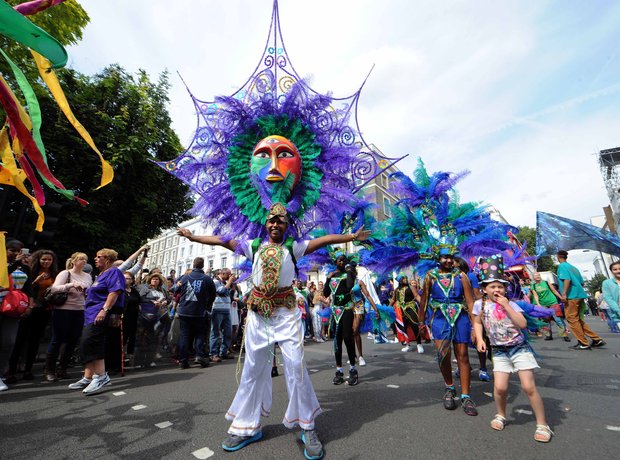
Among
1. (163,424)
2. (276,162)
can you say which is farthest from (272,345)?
(276,162)

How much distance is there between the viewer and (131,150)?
1112 centimetres

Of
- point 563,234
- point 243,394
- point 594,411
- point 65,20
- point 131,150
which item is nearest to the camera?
point 243,394

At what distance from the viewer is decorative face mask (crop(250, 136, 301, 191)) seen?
3416 mm

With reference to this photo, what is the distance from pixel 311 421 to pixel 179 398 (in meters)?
2.11

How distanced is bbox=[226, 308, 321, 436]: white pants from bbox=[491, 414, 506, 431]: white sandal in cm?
152

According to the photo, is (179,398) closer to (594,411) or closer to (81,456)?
(81,456)

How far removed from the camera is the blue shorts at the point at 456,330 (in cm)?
345

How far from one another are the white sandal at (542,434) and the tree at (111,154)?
1198cm

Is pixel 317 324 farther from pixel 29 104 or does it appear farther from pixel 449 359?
pixel 29 104

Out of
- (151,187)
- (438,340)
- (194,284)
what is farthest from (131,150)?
(438,340)

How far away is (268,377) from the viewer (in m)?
2.70

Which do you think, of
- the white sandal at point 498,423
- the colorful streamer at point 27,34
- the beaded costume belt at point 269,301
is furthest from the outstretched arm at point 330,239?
the colorful streamer at point 27,34

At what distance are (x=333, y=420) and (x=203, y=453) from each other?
1200 millimetres

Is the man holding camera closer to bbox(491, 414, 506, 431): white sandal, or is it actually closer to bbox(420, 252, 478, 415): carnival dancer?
bbox(420, 252, 478, 415): carnival dancer
